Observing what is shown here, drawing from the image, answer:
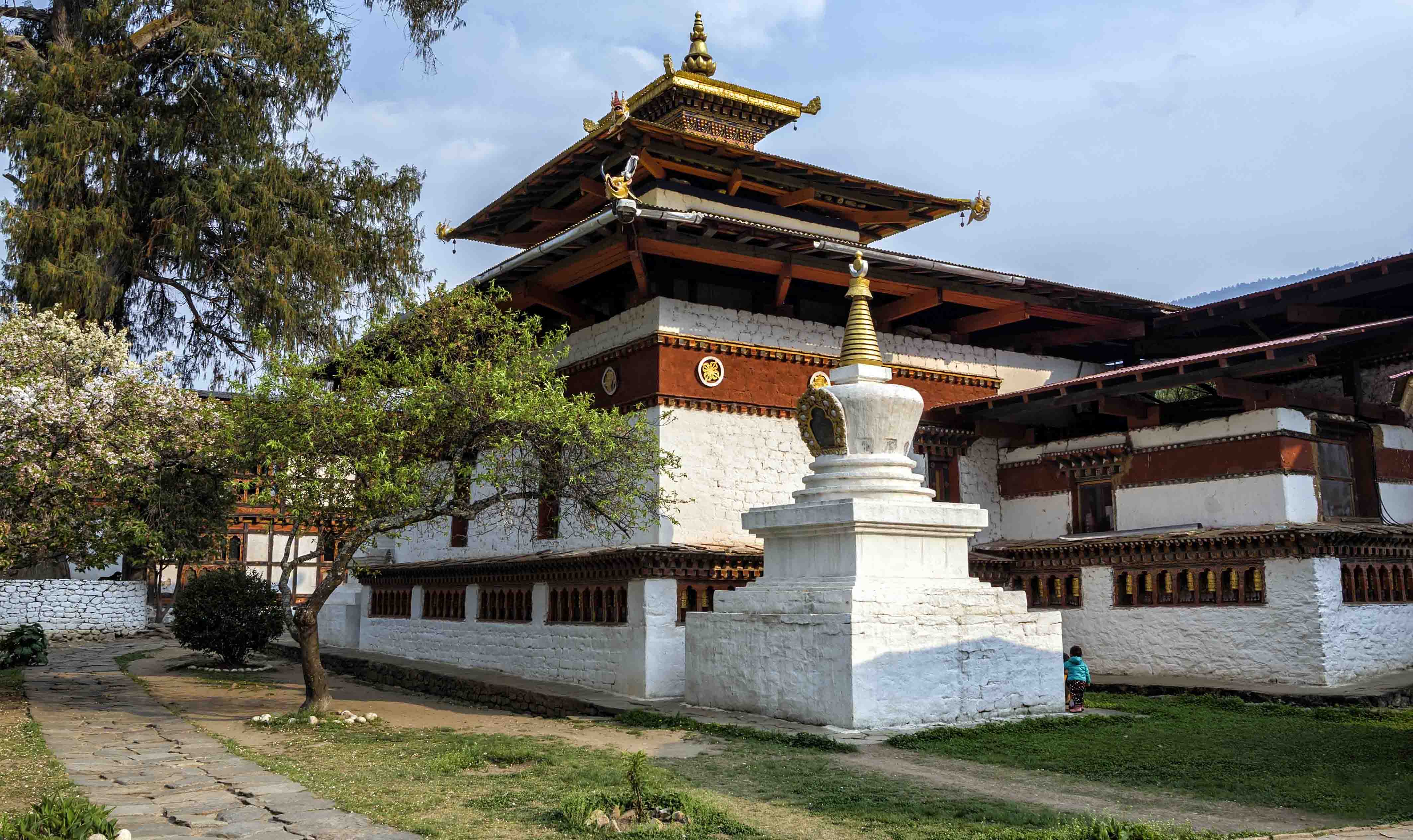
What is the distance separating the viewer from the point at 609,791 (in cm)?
661

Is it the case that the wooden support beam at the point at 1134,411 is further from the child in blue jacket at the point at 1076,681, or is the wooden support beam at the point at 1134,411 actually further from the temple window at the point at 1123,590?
the child in blue jacket at the point at 1076,681

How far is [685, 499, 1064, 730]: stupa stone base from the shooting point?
996cm

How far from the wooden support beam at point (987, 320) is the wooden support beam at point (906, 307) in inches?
26.1

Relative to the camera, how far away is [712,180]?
16.9 m

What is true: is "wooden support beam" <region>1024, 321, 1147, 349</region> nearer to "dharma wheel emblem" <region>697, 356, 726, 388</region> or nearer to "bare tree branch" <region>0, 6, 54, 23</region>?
"dharma wheel emblem" <region>697, 356, 726, 388</region>

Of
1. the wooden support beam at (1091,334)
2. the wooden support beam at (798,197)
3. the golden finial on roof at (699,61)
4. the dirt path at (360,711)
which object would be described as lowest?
the dirt path at (360,711)

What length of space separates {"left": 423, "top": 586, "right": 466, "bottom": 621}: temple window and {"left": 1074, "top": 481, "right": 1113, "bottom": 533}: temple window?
902cm

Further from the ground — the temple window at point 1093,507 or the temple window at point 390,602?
the temple window at point 1093,507

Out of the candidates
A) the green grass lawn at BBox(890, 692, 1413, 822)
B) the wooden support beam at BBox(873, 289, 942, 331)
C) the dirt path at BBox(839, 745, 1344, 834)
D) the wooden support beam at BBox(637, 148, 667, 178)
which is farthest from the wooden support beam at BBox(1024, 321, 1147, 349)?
the dirt path at BBox(839, 745, 1344, 834)

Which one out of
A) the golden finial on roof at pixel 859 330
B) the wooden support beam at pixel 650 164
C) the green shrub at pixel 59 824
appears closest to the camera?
the green shrub at pixel 59 824

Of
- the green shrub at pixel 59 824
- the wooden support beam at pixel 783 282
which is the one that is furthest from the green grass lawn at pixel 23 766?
the wooden support beam at pixel 783 282

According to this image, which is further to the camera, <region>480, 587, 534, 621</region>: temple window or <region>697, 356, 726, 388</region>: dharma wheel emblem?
<region>480, 587, 534, 621</region>: temple window

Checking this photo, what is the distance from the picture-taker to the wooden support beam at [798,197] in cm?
1729

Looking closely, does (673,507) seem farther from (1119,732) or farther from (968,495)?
(1119,732)
